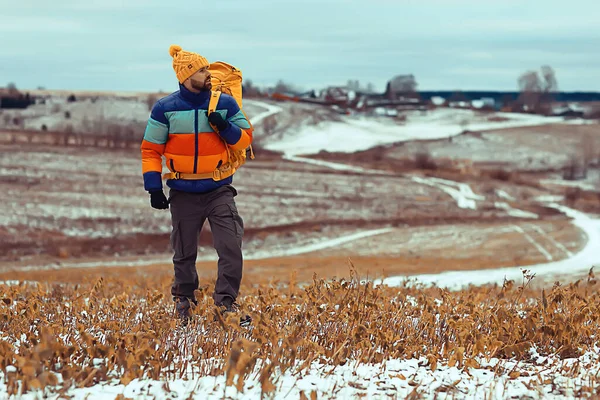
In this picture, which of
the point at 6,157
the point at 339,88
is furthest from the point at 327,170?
the point at 339,88

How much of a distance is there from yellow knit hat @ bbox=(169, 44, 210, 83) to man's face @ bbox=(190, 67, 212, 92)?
3 cm

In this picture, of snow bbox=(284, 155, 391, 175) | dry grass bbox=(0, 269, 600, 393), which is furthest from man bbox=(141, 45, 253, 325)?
snow bbox=(284, 155, 391, 175)

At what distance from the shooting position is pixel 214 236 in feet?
20.2

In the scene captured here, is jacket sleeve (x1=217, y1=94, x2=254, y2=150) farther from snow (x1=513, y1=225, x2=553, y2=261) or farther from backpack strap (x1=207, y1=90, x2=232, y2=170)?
snow (x1=513, y1=225, x2=553, y2=261)

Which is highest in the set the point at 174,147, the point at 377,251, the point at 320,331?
the point at 174,147

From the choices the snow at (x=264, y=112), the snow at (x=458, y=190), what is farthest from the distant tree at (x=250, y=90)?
the snow at (x=458, y=190)

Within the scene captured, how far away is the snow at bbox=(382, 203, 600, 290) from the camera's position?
15.1 metres

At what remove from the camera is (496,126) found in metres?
92.8

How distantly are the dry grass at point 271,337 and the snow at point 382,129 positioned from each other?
60.0m

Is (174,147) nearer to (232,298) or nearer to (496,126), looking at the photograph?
(232,298)

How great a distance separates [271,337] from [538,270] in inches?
716

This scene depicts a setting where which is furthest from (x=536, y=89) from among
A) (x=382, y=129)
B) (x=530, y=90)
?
(x=382, y=129)

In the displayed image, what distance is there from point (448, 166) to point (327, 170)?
13046 mm

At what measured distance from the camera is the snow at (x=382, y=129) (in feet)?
240
